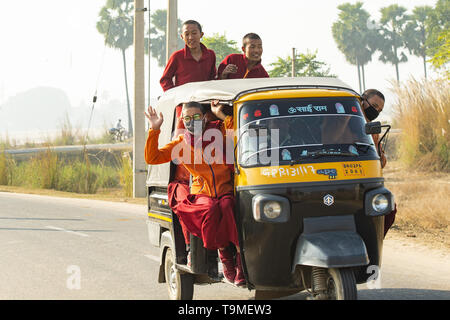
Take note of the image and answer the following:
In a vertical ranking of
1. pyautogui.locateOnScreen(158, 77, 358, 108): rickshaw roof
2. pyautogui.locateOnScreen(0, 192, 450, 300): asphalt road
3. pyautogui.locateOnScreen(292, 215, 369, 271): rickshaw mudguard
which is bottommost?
pyautogui.locateOnScreen(0, 192, 450, 300): asphalt road

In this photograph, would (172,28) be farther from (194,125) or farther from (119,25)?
(119,25)

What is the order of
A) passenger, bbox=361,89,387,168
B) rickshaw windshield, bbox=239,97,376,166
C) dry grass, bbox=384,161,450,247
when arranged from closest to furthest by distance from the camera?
rickshaw windshield, bbox=239,97,376,166, passenger, bbox=361,89,387,168, dry grass, bbox=384,161,450,247

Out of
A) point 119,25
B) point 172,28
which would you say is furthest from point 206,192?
point 119,25

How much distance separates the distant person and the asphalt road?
97.8 inches

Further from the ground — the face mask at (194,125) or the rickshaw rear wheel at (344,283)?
the face mask at (194,125)

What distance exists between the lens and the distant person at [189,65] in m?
8.69

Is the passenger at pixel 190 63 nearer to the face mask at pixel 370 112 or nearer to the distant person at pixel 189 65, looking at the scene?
the distant person at pixel 189 65

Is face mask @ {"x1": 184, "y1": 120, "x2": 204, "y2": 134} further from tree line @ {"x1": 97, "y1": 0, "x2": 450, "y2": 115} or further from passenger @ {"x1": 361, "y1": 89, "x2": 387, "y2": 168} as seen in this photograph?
tree line @ {"x1": 97, "y1": 0, "x2": 450, "y2": 115}

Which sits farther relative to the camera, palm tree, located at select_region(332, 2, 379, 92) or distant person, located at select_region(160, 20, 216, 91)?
palm tree, located at select_region(332, 2, 379, 92)

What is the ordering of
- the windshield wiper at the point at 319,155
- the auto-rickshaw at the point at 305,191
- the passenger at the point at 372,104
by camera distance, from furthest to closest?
the passenger at the point at 372,104, the windshield wiper at the point at 319,155, the auto-rickshaw at the point at 305,191

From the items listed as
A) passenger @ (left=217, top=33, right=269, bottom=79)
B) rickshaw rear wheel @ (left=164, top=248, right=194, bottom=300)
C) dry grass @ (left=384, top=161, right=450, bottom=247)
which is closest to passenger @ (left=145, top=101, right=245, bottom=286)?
rickshaw rear wheel @ (left=164, top=248, right=194, bottom=300)

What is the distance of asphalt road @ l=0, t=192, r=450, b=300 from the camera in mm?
8281

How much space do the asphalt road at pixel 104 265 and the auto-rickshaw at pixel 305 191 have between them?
1928mm

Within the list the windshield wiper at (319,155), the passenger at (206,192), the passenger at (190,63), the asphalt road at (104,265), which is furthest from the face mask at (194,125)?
the asphalt road at (104,265)
